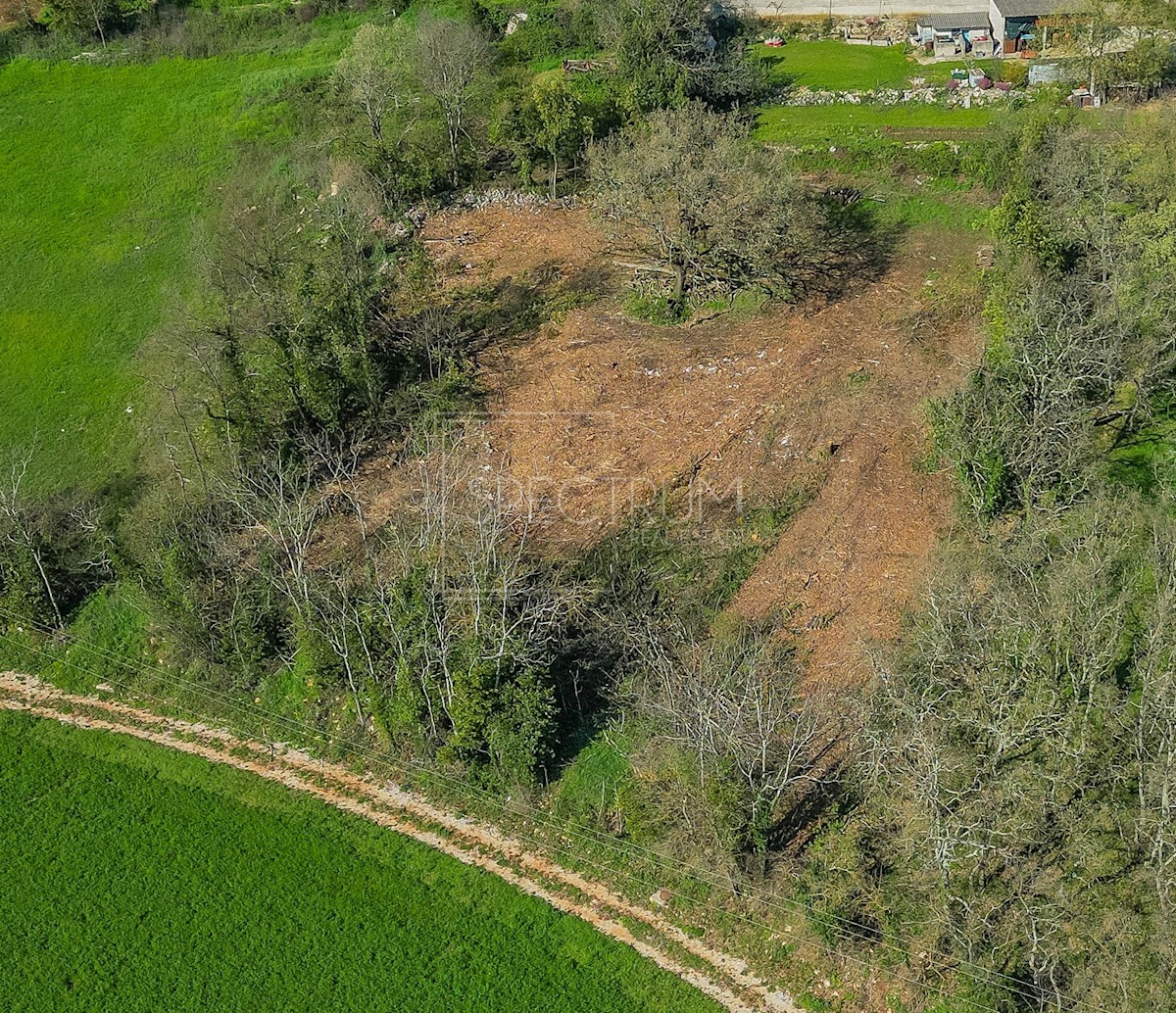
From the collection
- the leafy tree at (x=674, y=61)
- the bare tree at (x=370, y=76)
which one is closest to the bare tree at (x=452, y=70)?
the bare tree at (x=370, y=76)

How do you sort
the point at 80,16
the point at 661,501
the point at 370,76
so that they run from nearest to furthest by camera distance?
the point at 661,501, the point at 370,76, the point at 80,16

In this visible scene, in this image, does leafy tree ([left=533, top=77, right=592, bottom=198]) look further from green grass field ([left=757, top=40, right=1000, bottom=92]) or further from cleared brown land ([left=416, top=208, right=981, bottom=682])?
green grass field ([left=757, top=40, right=1000, bottom=92])

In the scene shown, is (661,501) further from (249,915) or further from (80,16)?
(80,16)

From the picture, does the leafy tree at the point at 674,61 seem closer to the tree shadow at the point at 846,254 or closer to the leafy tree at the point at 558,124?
the leafy tree at the point at 558,124

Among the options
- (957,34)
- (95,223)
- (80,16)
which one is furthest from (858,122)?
(80,16)

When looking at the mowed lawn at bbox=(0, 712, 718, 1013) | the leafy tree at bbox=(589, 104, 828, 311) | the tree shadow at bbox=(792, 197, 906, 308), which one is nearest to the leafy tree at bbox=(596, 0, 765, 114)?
the leafy tree at bbox=(589, 104, 828, 311)
